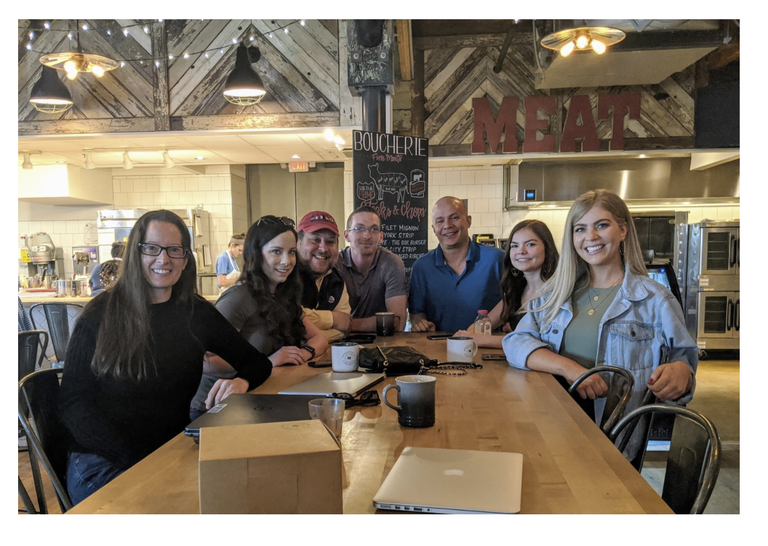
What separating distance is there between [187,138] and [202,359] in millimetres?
4812

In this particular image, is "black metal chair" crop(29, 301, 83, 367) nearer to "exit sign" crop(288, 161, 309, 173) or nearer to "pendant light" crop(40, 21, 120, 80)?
"pendant light" crop(40, 21, 120, 80)

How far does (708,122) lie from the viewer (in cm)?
629

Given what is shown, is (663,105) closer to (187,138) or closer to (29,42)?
(187,138)

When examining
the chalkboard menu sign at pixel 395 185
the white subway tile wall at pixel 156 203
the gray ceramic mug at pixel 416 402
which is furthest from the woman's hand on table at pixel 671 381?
the white subway tile wall at pixel 156 203

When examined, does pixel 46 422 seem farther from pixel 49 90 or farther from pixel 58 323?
pixel 49 90

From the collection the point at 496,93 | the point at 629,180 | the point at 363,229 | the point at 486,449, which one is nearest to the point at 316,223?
the point at 363,229

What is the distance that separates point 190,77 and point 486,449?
18.5 ft

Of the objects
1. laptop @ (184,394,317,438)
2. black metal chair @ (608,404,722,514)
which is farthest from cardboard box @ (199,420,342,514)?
black metal chair @ (608,404,722,514)

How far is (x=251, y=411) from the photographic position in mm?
1568

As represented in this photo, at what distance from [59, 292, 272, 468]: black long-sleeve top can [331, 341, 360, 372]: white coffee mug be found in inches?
9.7

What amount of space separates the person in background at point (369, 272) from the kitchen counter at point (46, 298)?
2.60 metres
